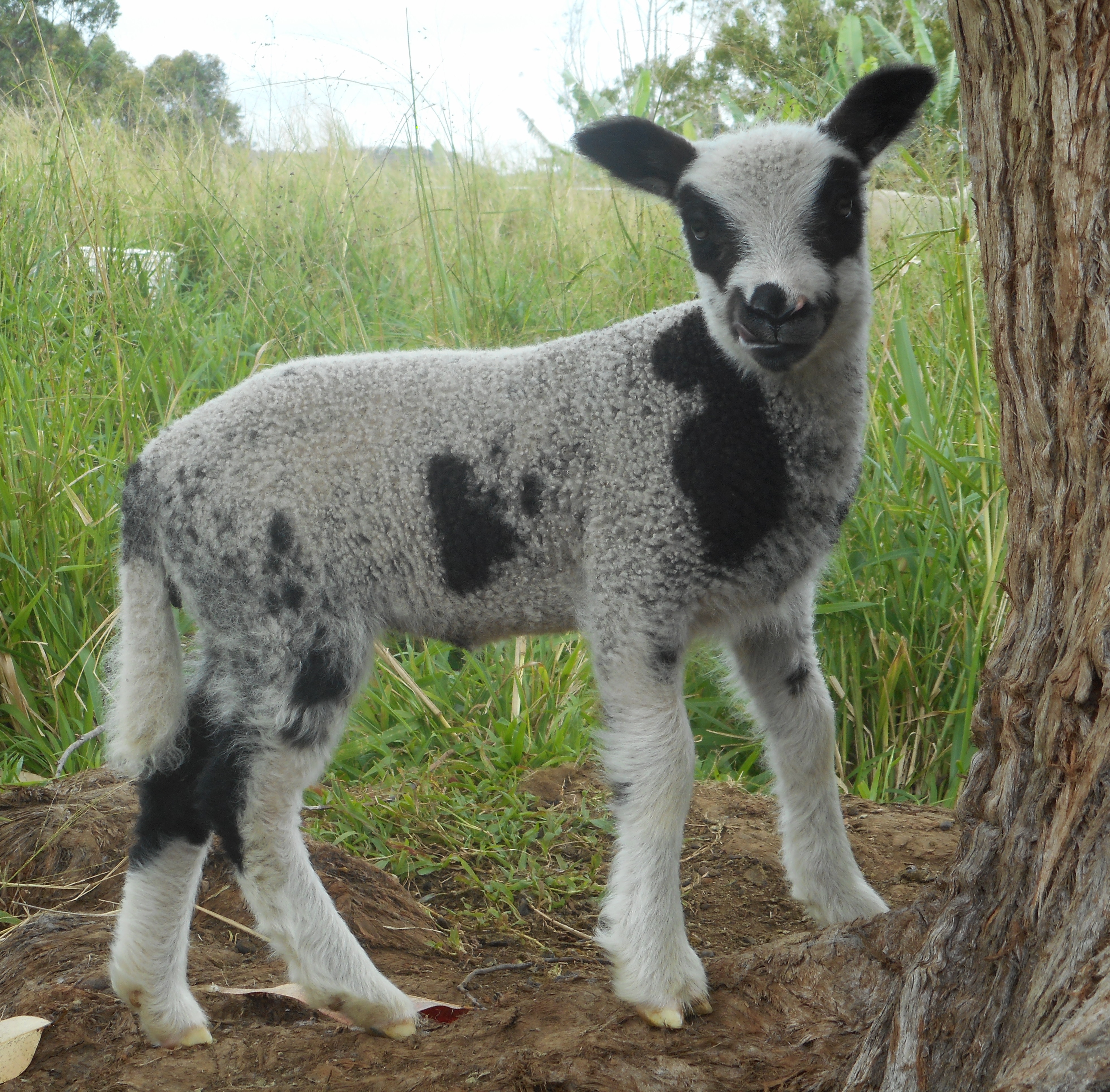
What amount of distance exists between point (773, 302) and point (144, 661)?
63.9 inches

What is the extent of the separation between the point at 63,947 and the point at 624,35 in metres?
4.08

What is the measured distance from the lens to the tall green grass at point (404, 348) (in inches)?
148

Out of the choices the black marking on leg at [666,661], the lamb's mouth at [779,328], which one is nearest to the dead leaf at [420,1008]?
the black marking on leg at [666,661]

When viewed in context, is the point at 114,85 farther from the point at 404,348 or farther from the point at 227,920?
the point at 227,920

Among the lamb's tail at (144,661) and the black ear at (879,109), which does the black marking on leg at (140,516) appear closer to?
the lamb's tail at (144,661)

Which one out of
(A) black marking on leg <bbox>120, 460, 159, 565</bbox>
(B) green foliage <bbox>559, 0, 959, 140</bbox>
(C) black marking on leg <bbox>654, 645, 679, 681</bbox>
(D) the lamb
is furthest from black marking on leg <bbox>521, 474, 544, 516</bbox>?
(B) green foliage <bbox>559, 0, 959, 140</bbox>

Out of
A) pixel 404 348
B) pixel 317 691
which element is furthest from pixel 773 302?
pixel 404 348

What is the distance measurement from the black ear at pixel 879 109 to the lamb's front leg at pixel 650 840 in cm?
128

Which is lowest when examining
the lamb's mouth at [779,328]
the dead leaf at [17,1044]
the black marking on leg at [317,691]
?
the dead leaf at [17,1044]

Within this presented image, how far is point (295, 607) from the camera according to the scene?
7.86 ft

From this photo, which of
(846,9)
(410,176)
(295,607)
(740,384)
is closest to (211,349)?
(410,176)

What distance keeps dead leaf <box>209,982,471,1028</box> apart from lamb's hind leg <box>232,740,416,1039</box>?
0.08 feet

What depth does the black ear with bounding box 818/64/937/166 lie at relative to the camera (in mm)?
2389

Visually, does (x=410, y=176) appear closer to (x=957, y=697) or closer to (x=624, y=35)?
(x=624, y=35)
